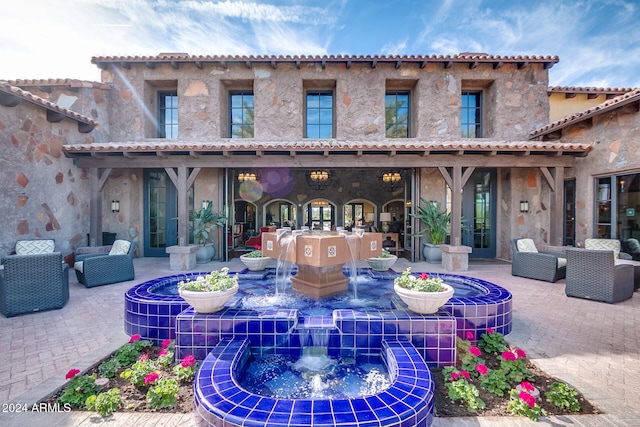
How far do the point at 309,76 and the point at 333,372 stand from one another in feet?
30.1

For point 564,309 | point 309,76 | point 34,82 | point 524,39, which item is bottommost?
point 564,309

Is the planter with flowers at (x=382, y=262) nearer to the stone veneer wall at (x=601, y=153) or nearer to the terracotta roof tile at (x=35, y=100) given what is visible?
the stone veneer wall at (x=601, y=153)

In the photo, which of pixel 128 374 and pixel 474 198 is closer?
pixel 128 374

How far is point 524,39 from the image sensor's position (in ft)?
29.5

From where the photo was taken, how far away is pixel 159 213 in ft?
32.1

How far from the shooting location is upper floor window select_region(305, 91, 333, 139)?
1007 centimetres

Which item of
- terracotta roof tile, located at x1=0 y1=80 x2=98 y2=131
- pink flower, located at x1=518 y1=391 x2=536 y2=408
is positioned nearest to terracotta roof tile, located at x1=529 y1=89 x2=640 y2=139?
pink flower, located at x1=518 y1=391 x2=536 y2=408

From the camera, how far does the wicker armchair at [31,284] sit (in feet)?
14.5

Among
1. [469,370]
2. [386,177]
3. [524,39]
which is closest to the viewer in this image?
[469,370]

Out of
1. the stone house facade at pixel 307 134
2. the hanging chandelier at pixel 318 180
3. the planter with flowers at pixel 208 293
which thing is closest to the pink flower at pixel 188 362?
the planter with flowers at pixel 208 293

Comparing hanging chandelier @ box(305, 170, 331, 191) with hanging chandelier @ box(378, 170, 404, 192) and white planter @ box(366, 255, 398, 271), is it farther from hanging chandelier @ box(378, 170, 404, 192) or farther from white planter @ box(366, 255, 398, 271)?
white planter @ box(366, 255, 398, 271)

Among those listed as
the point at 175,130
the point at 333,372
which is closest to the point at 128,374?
the point at 333,372

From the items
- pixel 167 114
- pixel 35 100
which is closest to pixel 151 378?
pixel 35 100

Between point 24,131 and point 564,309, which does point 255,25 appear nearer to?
point 24,131
